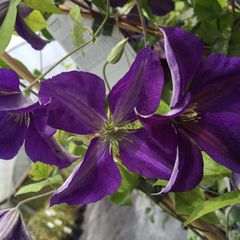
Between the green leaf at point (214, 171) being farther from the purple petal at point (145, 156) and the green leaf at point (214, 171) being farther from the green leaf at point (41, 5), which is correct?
the green leaf at point (41, 5)

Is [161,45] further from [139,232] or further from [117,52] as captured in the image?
[139,232]

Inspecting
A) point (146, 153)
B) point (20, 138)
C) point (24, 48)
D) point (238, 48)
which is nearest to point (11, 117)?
point (20, 138)

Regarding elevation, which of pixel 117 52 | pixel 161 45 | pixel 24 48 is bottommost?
pixel 24 48

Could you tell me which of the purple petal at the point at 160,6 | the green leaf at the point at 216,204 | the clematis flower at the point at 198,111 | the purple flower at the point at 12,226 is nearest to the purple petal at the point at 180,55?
the clematis flower at the point at 198,111

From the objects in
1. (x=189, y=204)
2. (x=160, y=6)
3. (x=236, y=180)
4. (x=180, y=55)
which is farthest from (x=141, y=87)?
(x=160, y=6)

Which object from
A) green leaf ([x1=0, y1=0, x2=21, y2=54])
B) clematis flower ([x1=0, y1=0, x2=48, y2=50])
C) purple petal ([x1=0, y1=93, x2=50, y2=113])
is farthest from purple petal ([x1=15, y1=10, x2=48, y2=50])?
purple petal ([x1=0, y1=93, x2=50, y2=113])

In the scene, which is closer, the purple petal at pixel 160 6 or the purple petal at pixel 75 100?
the purple petal at pixel 75 100
